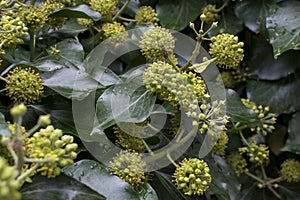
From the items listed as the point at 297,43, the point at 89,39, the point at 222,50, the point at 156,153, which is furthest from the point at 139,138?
the point at 297,43

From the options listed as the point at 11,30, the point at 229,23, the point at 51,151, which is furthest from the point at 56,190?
the point at 229,23

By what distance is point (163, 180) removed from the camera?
0.95m

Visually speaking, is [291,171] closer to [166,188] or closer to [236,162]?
[236,162]

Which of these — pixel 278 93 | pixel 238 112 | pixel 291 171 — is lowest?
pixel 291 171

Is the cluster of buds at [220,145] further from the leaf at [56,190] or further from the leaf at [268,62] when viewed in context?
the leaf at [56,190]

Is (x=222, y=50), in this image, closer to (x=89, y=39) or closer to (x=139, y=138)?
(x=139, y=138)

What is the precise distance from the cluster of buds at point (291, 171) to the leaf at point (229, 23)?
1.28 ft

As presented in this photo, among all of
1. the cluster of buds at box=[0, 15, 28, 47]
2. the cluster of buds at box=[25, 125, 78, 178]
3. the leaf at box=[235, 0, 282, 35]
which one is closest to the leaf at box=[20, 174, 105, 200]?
the cluster of buds at box=[25, 125, 78, 178]

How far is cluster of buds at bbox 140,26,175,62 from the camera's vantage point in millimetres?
949

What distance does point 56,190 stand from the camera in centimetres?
65

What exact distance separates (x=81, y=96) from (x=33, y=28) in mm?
196

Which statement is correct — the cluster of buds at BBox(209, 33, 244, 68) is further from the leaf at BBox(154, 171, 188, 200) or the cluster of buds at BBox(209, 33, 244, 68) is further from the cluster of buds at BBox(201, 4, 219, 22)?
the cluster of buds at BBox(201, 4, 219, 22)

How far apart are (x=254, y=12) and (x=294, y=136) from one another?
36cm

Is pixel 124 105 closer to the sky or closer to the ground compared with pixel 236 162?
closer to the sky
